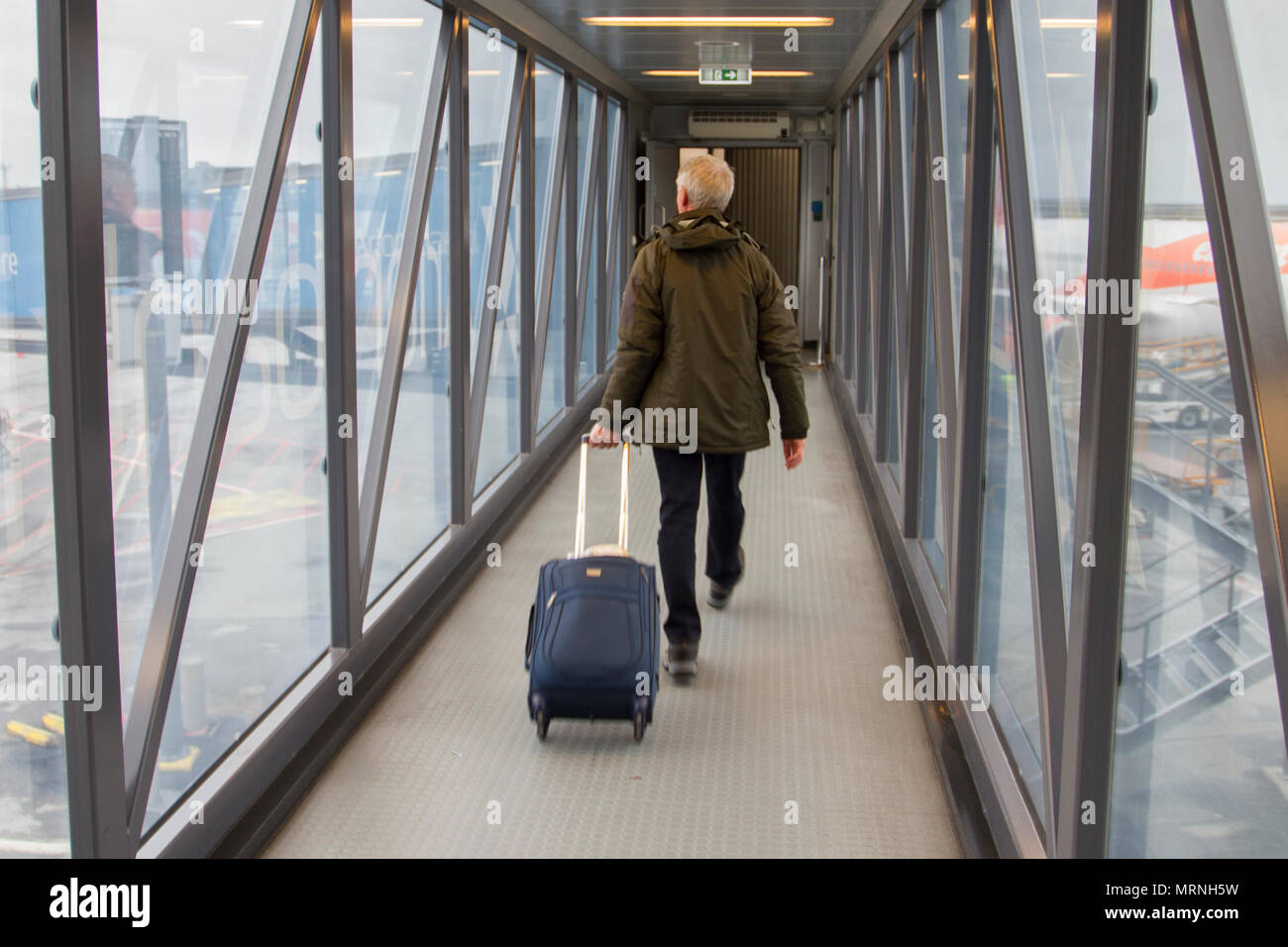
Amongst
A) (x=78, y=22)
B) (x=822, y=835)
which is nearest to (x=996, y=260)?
(x=822, y=835)

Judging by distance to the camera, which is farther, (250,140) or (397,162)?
(397,162)

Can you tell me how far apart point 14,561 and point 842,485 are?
547 centimetres

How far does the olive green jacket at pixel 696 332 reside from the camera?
3.96m

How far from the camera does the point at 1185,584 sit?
6.23ft

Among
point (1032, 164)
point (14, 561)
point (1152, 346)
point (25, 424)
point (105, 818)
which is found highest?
point (1032, 164)

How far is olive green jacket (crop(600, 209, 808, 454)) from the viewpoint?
3959mm

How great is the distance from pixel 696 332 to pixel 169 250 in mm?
1779

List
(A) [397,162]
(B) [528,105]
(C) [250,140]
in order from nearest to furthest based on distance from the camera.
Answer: (C) [250,140]
(A) [397,162]
(B) [528,105]

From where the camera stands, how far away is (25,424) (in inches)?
81.6

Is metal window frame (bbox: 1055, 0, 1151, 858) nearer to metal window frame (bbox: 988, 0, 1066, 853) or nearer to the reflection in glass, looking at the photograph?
metal window frame (bbox: 988, 0, 1066, 853)

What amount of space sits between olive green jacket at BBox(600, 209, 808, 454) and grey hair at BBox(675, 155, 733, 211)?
43 mm

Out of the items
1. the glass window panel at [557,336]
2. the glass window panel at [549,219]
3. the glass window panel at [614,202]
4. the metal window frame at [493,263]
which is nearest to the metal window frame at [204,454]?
the metal window frame at [493,263]

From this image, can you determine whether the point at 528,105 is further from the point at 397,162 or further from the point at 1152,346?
the point at 1152,346

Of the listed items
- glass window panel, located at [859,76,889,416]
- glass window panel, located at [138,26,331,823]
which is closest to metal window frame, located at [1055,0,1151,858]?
glass window panel, located at [138,26,331,823]
